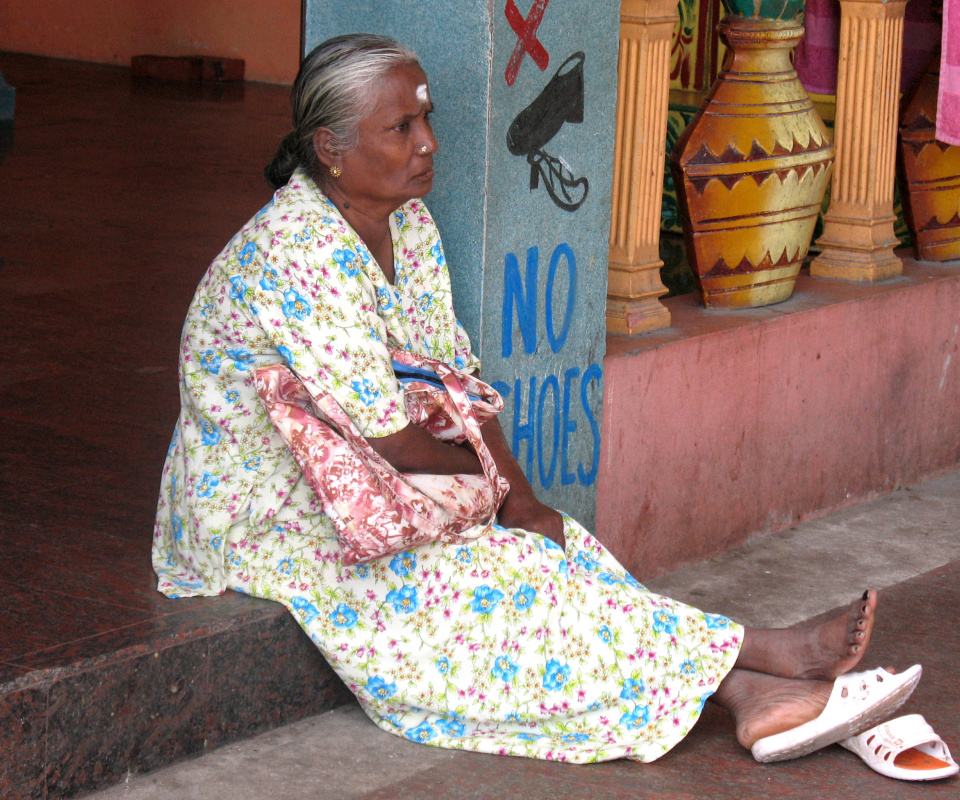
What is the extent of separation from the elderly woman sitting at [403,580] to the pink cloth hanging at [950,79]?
2.25m

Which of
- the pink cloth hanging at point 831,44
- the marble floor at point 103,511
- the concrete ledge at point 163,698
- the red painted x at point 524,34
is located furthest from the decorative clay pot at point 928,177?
the concrete ledge at point 163,698

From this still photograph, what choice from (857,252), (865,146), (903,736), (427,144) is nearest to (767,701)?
(903,736)

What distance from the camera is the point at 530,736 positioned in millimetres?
2832

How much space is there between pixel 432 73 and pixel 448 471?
Answer: 939mm

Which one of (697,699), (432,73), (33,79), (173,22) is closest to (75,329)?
(432,73)

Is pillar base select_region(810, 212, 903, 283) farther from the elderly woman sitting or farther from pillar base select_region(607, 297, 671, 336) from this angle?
the elderly woman sitting

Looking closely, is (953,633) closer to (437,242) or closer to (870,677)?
(870,677)

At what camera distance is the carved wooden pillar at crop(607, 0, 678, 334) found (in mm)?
3797

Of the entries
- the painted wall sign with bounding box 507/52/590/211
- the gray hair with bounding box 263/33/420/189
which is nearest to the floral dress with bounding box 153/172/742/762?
the gray hair with bounding box 263/33/420/189

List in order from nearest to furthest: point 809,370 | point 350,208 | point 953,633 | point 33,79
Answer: point 350,208
point 953,633
point 809,370
point 33,79

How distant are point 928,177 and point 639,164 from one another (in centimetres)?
158

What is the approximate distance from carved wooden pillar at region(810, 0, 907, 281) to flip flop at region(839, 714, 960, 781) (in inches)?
85.3

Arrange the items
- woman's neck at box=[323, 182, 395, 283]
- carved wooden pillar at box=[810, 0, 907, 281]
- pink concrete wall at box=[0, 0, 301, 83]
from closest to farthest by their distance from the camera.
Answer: woman's neck at box=[323, 182, 395, 283], carved wooden pillar at box=[810, 0, 907, 281], pink concrete wall at box=[0, 0, 301, 83]

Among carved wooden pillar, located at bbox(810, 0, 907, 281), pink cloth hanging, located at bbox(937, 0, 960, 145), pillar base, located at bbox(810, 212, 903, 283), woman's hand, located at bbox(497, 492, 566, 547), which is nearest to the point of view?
woman's hand, located at bbox(497, 492, 566, 547)
